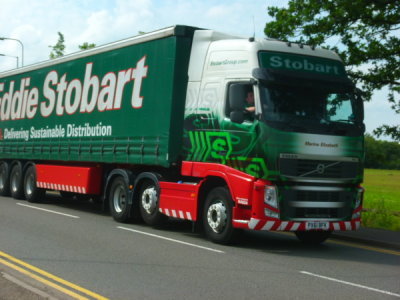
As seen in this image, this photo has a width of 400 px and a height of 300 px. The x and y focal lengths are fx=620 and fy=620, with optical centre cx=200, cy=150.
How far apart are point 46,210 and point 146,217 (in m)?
4.16

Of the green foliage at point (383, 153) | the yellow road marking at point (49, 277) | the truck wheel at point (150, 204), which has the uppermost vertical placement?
the green foliage at point (383, 153)

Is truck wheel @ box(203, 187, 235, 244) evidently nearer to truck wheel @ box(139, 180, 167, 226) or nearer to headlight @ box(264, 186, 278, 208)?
headlight @ box(264, 186, 278, 208)

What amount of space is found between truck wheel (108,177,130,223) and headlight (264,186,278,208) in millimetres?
4131

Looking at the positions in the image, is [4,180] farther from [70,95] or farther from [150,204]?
[150,204]

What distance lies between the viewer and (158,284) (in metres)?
7.11

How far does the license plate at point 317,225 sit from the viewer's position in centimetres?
1020

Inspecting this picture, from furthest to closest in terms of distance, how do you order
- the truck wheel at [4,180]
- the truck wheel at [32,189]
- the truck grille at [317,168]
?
the truck wheel at [4,180], the truck wheel at [32,189], the truck grille at [317,168]

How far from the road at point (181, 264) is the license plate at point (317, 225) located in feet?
1.45

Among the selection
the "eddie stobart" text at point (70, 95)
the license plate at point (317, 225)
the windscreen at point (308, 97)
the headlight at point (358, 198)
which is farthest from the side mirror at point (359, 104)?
the "eddie stobart" text at point (70, 95)

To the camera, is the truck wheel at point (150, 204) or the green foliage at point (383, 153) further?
the green foliage at point (383, 153)

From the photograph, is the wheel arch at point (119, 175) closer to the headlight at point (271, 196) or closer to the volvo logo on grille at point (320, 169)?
the headlight at point (271, 196)

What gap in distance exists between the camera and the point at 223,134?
34.6 feet

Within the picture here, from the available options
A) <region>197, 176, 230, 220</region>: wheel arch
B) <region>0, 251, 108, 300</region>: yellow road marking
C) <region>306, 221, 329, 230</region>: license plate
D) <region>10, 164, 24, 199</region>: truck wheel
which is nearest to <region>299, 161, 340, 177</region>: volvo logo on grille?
<region>306, 221, 329, 230</region>: license plate

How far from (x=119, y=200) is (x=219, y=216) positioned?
12.7ft
